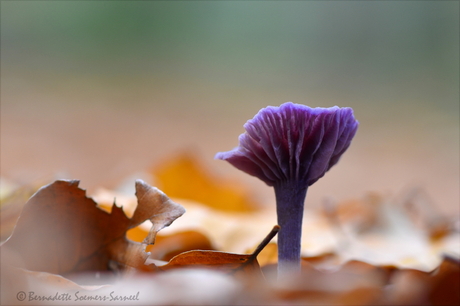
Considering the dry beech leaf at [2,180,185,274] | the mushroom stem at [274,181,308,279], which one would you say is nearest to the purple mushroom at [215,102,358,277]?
the mushroom stem at [274,181,308,279]

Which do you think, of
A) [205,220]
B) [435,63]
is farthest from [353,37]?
[205,220]

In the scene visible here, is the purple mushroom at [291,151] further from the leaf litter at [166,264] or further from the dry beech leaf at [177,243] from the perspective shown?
the dry beech leaf at [177,243]

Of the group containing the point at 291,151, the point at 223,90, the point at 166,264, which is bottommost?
the point at 166,264

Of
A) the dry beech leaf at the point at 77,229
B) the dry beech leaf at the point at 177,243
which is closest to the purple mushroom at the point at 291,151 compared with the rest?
the dry beech leaf at the point at 77,229

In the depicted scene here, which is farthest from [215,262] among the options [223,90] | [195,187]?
[223,90]

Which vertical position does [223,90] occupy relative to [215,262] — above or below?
above

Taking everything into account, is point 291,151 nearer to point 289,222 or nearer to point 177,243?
point 289,222

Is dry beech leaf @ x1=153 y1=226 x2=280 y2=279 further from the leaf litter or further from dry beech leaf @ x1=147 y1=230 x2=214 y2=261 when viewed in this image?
dry beech leaf @ x1=147 y1=230 x2=214 y2=261
